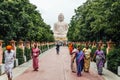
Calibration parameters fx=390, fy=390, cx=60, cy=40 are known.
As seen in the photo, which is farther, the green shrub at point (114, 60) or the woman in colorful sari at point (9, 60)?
the green shrub at point (114, 60)

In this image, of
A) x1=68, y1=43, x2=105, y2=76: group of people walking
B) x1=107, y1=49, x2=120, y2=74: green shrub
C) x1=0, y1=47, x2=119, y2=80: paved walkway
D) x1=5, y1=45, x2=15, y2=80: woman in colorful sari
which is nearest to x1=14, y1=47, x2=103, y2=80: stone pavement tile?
x1=0, y1=47, x2=119, y2=80: paved walkway

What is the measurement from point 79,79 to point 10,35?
12365mm

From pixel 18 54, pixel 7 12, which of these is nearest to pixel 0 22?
pixel 7 12

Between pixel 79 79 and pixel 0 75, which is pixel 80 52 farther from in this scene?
pixel 0 75

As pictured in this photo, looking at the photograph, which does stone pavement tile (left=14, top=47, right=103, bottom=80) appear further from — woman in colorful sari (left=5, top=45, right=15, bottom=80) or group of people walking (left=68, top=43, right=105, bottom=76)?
woman in colorful sari (left=5, top=45, right=15, bottom=80)

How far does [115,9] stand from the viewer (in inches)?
952

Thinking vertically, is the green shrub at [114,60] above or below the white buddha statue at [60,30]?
below

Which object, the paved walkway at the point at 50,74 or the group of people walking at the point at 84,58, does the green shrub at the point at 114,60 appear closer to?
the group of people walking at the point at 84,58

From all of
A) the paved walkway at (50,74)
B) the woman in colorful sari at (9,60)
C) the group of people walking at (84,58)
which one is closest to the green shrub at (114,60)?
the group of people walking at (84,58)

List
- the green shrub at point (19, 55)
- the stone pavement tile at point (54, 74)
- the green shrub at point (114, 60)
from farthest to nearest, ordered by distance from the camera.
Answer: the green shrub at point (19, 55)
the green shrub at point (114, 60)
the stone pavement tile at point (54, 74)

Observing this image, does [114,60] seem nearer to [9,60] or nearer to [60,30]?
[9,60]

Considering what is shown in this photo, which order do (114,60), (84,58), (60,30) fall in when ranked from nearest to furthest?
(114,60) < (84,58) < (60,30)

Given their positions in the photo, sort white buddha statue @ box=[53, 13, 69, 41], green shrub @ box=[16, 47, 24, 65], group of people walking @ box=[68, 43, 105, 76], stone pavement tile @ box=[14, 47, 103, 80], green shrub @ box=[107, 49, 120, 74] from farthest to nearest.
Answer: white buddha statue @ box=[53, 13, 69, 41] → green shrub @ box=[16, 47, 24, 65] → green shrub @ box=[107, 49, 120, 74] → group of people walking @ box=[68, 43, 105, 76] → stone pavement tile @ box=[14, 47, 103, 80]

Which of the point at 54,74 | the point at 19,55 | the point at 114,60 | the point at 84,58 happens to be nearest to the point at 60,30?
the point at 19,55
